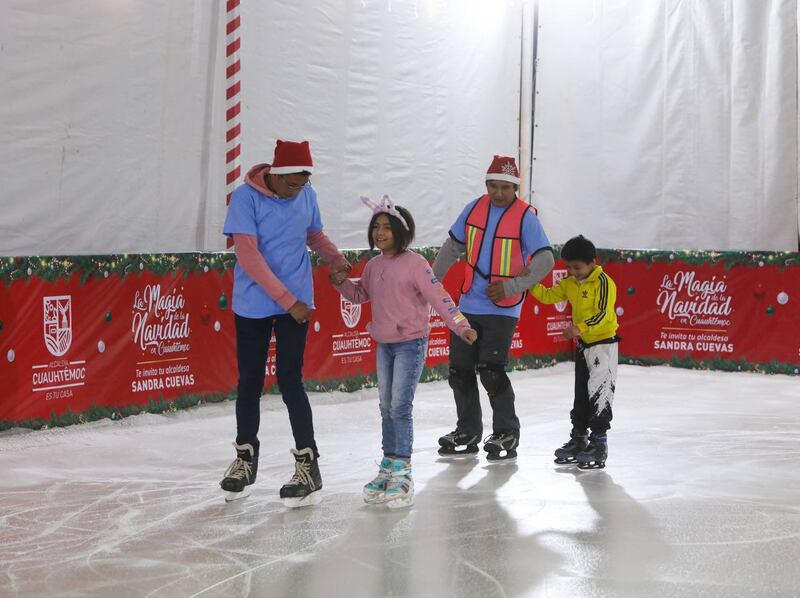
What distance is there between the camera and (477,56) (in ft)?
37.7

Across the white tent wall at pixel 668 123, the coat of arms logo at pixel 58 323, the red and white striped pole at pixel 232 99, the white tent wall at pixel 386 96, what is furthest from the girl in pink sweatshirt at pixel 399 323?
the white tent wall at pixel 668 123

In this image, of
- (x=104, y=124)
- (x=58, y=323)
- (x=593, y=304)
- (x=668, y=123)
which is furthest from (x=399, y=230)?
(x=668, y=123)

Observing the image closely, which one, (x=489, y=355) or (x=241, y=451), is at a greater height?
(x=489, y=355)

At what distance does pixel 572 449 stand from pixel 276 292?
2174 millimetres

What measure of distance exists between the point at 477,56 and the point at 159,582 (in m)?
8.13

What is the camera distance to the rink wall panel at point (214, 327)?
7367 millimetres

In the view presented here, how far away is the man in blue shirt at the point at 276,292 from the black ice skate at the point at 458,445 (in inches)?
54.8

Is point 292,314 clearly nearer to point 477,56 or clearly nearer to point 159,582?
point 159,582

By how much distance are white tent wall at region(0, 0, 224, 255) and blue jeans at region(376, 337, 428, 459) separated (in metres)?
3.12

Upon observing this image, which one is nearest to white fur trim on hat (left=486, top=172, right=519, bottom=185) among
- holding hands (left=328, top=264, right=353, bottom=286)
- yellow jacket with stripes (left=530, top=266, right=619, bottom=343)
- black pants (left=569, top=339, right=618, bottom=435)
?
yellow jacket with stripes (left=530, top=266, right=619, bottom=343)

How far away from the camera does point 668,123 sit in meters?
12.3

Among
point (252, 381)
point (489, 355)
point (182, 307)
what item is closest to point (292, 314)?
point (252, 381)

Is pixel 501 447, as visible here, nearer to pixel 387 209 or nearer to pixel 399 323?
pixel 399 323

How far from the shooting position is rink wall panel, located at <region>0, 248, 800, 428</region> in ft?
24.2
